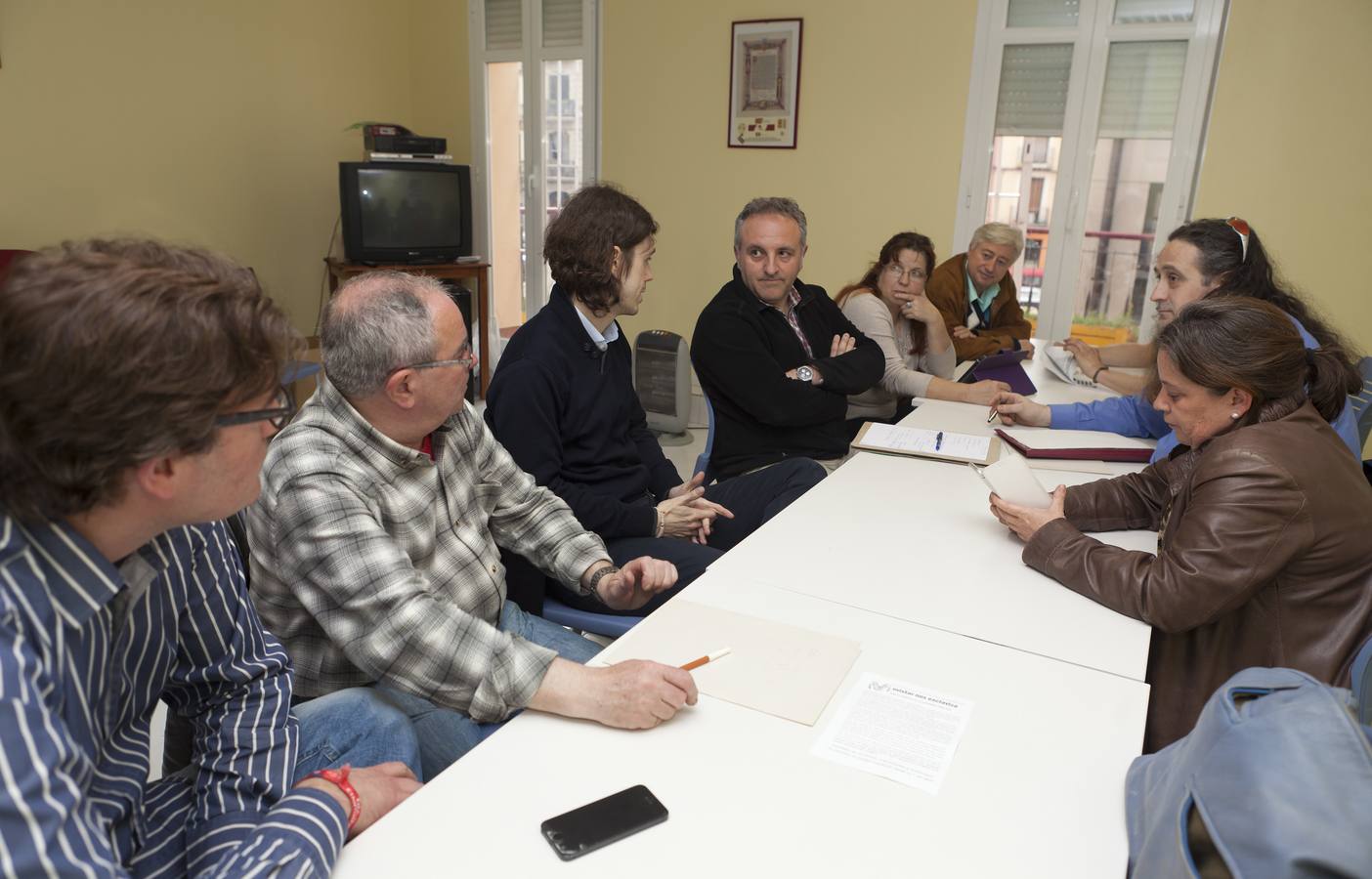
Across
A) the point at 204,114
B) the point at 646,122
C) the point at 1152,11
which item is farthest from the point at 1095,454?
the point at 204,114

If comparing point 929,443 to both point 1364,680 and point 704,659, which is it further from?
point 704,659

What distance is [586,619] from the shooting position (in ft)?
6.01

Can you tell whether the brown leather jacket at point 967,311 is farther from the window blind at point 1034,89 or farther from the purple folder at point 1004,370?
the window blind at point 1034,89

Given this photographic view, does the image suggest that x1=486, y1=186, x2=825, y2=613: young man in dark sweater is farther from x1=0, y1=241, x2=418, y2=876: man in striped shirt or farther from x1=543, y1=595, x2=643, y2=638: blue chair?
x1=0, y1=241, x2=418, y2=876: man in striped shirt

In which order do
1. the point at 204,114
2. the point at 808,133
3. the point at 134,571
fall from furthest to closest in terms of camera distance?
the point at 808,133
the point at 204,114
the point at 134,571

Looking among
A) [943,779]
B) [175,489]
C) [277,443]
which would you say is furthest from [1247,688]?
[277,443]

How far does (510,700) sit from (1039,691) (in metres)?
0.73

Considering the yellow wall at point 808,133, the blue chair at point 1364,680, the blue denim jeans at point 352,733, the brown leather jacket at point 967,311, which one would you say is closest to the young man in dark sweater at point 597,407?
the blue denim jeans at point 352,733

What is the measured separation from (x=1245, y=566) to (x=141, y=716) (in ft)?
5.11

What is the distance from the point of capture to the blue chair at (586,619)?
5.90 ft

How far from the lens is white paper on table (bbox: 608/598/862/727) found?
1.22 metres

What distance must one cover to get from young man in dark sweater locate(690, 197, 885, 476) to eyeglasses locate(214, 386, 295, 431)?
1864mm

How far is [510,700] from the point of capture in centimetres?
123

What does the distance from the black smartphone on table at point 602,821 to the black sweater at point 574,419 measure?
109 cm
